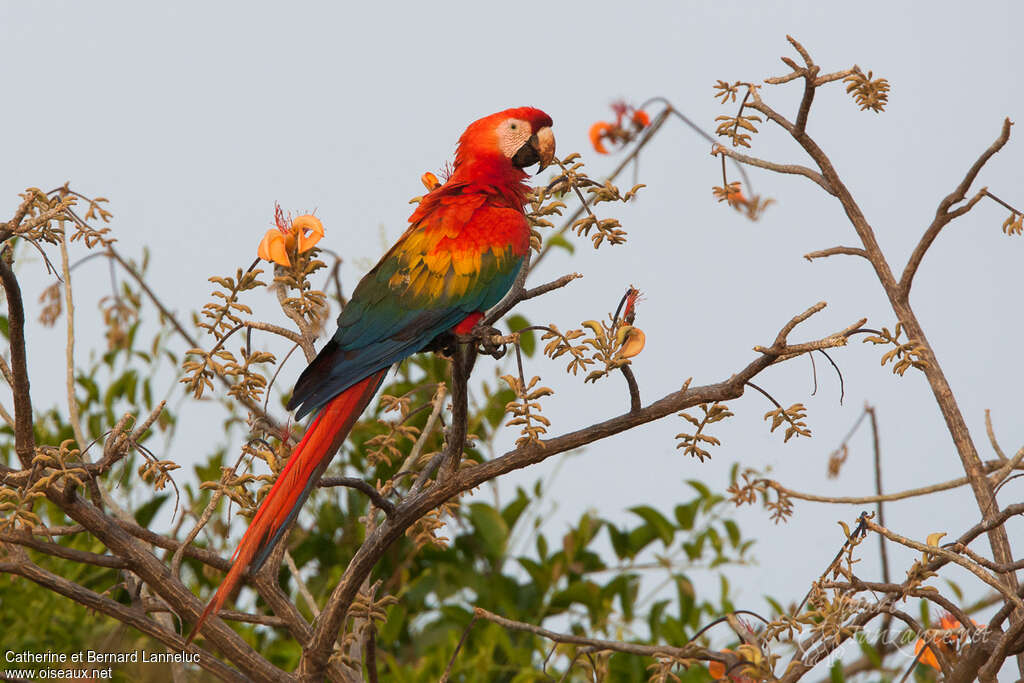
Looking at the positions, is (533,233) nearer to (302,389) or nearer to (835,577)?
(302,389)

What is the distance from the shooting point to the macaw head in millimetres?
1533

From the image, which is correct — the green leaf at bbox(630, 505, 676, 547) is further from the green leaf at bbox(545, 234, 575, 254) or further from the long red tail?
the long red tail

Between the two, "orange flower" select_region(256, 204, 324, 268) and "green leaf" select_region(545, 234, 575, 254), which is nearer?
"orange flower" select_region(256, 204, 324, 268)

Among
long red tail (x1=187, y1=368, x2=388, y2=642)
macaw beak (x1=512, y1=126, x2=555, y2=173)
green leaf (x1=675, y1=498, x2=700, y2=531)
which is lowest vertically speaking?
long red tail (x1=187, y1=368, x2=388, y2=642)

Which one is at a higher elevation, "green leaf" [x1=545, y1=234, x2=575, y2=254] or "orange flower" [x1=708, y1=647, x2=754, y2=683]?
"green leaf" [x1=545, y1=234, x2=575, y2=254]

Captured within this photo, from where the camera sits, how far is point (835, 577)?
3.68ft

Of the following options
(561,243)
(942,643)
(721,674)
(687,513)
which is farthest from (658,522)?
(942,643)

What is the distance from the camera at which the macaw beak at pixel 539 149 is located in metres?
1.54

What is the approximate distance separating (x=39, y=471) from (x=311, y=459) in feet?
0.93

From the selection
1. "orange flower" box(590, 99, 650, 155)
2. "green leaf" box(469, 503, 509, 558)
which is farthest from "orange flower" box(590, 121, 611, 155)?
"green leaf" box(469, 503, 509, 558)

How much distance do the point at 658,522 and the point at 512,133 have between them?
0.95m

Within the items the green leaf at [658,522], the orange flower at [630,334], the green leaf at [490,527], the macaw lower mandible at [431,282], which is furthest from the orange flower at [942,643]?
the green leaf at [490,527]

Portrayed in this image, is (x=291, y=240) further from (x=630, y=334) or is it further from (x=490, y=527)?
(x=490, y=527)

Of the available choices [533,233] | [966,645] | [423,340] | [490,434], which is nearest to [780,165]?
[533,233]
